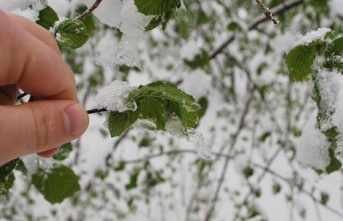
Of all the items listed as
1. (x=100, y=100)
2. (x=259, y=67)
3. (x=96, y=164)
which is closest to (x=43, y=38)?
(x=100, y=100)

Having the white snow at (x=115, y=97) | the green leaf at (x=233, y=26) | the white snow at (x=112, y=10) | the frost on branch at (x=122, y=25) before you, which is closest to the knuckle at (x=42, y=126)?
the white snow at (x=115, y=97)

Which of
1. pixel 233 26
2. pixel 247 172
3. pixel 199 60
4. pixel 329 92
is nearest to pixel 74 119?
pixel 329 92

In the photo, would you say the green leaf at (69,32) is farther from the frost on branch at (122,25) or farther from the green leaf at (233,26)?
the green leaf at (233,26)

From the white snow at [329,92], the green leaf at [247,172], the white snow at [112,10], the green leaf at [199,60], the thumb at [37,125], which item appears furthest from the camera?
the green leaf at [247,172]

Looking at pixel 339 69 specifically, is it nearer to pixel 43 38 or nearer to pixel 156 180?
pixel 43 38

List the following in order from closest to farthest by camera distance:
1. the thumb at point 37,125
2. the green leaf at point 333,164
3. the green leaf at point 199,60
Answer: the thumb at point 37,125, the green leaf at point 333,164, the green leaf at point 199,60

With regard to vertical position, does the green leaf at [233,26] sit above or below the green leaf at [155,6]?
above

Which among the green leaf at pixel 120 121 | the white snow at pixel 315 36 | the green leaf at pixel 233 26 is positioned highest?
the green leaf at pixel 233 26

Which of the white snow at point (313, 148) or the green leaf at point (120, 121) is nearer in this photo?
the green leaf at point (120, 121)
